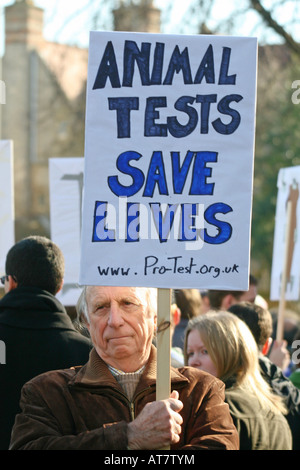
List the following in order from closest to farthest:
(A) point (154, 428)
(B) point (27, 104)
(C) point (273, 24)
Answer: (A) point (154, 428)
(C) point (273, 24)
(B) point (27, 104)

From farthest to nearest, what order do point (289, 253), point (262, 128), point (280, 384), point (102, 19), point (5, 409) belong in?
1. point (262, 128)
2. point (102, 19)
3. point (289, 253)
4. point (280, 384)
5. point (5, 409)

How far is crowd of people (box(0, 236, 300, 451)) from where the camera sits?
8.80 ft

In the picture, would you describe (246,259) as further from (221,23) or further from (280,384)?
(221,23)

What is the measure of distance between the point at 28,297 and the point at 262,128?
14867mm

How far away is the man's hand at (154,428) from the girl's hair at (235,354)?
1174mm

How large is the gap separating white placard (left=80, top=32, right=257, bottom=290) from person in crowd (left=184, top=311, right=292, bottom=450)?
3.34 ft

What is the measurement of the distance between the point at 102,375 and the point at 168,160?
2.41ft

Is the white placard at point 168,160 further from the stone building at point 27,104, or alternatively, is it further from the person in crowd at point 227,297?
the stone building at point 27,104

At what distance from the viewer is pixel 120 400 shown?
278cm

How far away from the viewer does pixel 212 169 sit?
285 cm

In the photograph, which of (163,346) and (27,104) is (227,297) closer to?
(163,346)

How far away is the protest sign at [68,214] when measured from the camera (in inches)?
222

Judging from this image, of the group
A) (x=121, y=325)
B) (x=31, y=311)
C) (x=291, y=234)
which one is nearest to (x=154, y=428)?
(x=121, y=325)
